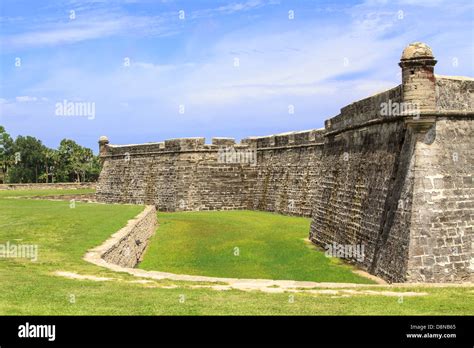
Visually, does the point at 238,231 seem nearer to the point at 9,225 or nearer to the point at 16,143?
the point at 9,225

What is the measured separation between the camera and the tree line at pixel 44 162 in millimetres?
72562

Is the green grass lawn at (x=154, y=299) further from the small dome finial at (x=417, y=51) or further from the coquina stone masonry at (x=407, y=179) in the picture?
the small dome finial at (x=417, y=51)

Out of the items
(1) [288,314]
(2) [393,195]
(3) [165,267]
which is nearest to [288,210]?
(3) [165,267]

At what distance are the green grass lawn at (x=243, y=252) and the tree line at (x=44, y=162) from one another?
170ft

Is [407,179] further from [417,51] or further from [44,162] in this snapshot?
[44,162]

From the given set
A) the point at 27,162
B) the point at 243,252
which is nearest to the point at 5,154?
the point at 27,162

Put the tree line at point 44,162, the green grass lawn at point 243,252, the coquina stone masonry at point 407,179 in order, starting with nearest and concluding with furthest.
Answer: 1. the coquina stone masonry at point 407,179
2. the green grass lawn at point 243,252
3. the tree line at point 44,162

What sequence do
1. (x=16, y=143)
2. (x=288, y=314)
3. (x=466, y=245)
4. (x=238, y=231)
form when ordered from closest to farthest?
(x=288, y=314) → (x=466, y=245) → (x=238, y=231) → (x=16, y=143)

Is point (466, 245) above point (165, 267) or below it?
above

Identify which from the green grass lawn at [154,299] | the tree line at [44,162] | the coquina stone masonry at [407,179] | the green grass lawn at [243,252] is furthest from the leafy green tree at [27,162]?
the green grass lawn at [154,299]

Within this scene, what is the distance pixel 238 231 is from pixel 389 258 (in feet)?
31.1

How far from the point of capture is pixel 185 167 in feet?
105

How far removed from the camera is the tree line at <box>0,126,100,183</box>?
7256cm

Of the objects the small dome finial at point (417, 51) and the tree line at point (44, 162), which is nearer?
the small dome finial at point (417, 51)
